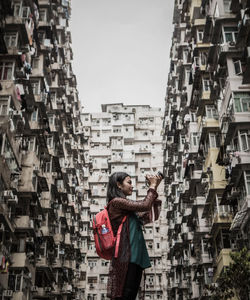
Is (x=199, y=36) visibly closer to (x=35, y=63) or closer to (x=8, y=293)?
(x=35, y=63)

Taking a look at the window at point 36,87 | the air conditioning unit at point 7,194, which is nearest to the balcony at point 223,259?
the air conditioning unit at point 7,194

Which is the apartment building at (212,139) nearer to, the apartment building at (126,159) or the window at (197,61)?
the window at (197,61)

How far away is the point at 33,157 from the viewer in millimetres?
31375

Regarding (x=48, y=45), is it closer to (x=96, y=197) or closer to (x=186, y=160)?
(x=186, y=160)

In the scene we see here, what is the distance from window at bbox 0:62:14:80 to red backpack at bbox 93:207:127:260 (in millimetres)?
23876

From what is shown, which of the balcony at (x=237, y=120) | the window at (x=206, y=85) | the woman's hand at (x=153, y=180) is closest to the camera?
the woman's hand at (x=153, y=180)

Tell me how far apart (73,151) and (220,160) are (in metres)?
27.6

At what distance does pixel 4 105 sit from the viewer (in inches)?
998

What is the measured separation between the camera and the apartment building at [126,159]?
61812 mm

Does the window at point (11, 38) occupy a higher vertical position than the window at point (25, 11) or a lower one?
lower

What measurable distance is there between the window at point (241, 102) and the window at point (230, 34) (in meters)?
4.06

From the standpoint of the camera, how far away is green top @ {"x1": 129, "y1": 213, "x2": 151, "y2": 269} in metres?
4.04

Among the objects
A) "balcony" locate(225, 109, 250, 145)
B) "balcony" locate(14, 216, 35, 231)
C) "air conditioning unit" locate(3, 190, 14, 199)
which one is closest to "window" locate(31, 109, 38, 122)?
"balcony" locate(14, 216, 35, 231)

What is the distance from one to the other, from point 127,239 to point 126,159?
66946 mm
